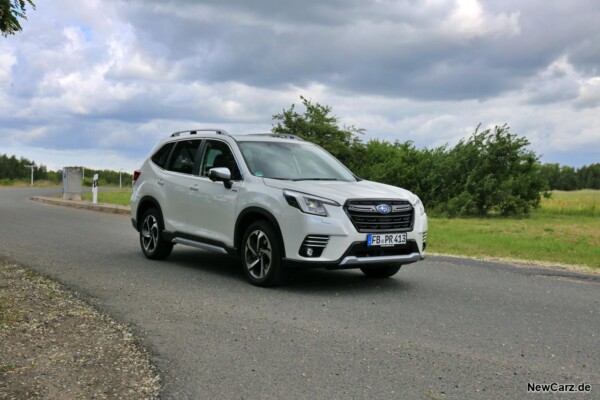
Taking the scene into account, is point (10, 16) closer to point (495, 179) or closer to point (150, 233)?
point (150, 233)

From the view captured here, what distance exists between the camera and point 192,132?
962cm

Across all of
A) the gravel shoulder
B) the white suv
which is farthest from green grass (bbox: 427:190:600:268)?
the gravel shoulder

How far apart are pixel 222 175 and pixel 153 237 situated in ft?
8.29

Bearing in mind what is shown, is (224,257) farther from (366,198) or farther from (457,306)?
(457,306)

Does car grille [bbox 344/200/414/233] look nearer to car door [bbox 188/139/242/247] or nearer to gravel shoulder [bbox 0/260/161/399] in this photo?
car door [bbox 188/139/242/247]

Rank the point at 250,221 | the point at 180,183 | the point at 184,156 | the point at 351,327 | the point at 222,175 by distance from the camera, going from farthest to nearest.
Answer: the point at 184,156, the point at 180,183, the point at 222,175, the point at 250,221, the point at 351,327

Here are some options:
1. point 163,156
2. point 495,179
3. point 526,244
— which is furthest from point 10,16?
point 495,179

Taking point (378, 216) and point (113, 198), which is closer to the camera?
point (378, 216)

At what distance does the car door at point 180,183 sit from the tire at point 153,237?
11.9 inches

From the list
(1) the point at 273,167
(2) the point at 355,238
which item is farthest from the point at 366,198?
(1) the point at 273,167

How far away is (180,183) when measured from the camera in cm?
916

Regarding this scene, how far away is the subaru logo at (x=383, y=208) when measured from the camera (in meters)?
7.19

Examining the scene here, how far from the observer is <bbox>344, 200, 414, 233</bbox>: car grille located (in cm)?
708

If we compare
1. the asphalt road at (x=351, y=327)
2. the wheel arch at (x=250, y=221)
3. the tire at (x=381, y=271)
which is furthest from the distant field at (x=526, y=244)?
the wheel arch at (x=250, y=221)
